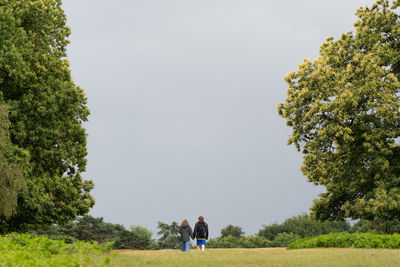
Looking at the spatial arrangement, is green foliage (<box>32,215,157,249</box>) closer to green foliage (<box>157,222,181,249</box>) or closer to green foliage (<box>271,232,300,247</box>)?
green foliage (<box>157,222,181,249</box>)

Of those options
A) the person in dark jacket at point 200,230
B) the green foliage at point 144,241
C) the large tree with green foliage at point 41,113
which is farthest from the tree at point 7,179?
the green foliage at point 144,241

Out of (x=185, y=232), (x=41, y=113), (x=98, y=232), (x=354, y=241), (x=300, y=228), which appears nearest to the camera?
(x=354, y=241)

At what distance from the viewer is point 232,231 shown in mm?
51375

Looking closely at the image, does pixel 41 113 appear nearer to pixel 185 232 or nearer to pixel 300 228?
pixel 185 232

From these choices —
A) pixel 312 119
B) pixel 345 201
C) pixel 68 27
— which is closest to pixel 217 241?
pixel 345 201

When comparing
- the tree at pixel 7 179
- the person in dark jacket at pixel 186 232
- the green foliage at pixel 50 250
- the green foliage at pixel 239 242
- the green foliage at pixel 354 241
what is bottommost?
the green foliage at pixel 50 250

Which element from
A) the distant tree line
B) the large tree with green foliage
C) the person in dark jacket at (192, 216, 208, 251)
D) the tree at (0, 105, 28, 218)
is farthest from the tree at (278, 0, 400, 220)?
the tree at (0, 105, 28, 218)

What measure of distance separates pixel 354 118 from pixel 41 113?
18013 millimetres

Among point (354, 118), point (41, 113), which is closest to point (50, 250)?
point (41, 113)

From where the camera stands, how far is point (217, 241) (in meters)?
47.2

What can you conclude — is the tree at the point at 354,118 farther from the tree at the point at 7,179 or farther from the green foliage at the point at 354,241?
the tree at the point at 7,179

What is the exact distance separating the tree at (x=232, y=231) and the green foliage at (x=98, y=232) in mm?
12846

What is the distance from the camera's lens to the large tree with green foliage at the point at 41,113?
24453 millimetres

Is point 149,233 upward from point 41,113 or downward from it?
downward
